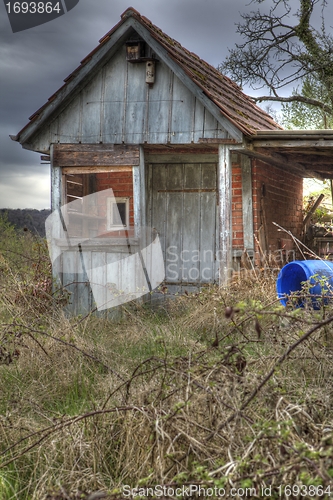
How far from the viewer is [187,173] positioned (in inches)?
393

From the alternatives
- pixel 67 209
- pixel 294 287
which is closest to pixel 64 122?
pixel 67 209

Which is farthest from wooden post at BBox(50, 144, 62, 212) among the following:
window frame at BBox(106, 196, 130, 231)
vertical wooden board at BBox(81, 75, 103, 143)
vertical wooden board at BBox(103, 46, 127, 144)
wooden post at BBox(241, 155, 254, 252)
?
wooden post at BBox(241, 155, 254, 252)

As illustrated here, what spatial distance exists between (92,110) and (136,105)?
0.79 meters

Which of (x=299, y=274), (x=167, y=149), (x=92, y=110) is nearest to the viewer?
(x=299, y=274)

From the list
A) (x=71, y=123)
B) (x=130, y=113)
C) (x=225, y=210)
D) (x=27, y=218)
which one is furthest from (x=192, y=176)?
(x=27, y=218)

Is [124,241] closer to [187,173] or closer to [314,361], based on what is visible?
[187,173]

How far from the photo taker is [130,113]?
892cm

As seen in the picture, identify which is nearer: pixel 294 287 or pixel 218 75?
pixel 294 287

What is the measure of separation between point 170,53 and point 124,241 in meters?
2.97

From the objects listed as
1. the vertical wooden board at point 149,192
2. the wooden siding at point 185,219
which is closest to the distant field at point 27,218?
the vertical wooden board at point 149,192

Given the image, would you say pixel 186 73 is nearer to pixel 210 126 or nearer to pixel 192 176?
pixel 210 126

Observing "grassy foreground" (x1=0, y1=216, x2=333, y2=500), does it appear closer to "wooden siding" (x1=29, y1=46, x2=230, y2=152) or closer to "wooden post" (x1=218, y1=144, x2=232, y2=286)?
"wooden post" (x1=218, y1=144, x2=232, y2=286)

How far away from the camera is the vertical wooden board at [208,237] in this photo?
9773mm

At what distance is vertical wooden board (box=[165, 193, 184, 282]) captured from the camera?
9977 mm
